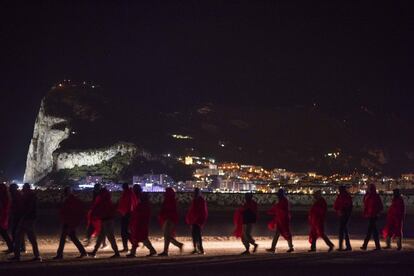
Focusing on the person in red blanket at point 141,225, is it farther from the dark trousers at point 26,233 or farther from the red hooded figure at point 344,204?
the red hooded figure at point 344,204

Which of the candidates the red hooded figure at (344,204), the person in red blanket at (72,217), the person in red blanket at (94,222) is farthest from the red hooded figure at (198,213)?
the red hooded figure at (344,204)

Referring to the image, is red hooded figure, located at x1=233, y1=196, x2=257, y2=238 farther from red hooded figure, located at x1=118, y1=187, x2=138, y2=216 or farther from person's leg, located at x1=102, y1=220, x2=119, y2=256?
person's leg, located at x1=102, y1=220, x2=119, y2=256

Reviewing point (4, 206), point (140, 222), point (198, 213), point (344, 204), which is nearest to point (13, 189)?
point (4, 206)

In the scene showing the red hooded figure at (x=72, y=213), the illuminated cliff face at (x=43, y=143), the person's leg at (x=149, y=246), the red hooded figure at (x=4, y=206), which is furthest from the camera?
the illuminated cliff face at (x=43, y=143)

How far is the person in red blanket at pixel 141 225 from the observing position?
1617 cm

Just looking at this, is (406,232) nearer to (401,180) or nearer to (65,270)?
(65,270)

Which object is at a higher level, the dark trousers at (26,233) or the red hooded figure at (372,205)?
the red hooded figure at (372,205)

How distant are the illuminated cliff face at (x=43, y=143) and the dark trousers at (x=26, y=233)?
103220 millimetres

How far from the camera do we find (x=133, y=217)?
16594 mm

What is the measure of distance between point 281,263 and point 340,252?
3.35 meters

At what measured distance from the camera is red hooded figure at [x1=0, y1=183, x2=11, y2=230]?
16.6 meters

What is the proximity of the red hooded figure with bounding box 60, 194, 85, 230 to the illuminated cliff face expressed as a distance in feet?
338

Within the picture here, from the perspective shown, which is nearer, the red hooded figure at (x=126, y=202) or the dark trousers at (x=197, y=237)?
the red hooded figure at (x=126, y=202)

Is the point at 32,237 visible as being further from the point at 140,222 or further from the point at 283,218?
the point at 283,218
